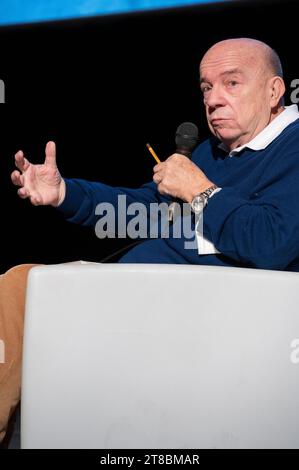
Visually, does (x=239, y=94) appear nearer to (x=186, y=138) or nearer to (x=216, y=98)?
(x=216, y=98)

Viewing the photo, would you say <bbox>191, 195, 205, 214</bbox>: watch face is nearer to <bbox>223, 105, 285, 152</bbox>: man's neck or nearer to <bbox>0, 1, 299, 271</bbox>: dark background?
<bbox>223, 105, 285, 152</bbox>: man's neck

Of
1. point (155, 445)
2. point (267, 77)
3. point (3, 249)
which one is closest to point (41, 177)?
point (267, 77)

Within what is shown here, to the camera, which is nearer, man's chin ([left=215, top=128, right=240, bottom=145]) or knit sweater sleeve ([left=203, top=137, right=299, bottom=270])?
knit sweater sleeve ([left=203, top=137, right=299, bottom=270])

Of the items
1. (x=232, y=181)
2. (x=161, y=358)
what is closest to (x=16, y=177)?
(x=232, y=181)

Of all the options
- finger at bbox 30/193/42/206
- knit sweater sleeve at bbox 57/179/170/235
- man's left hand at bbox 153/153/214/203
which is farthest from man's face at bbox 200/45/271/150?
finger at bbox 30/193/42/206

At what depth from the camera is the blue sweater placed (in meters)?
1.59

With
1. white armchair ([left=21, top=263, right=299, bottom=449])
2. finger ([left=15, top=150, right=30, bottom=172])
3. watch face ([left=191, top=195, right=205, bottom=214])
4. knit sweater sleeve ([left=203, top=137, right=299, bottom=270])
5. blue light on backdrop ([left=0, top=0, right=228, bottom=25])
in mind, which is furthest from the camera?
blue light on backdrop ([left=0, top=0, right=228, bottom=25])

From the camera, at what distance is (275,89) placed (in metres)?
1.99

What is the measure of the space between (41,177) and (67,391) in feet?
3.01

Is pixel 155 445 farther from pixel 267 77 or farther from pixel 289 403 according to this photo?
pixel 267 77

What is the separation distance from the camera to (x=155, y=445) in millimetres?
1178

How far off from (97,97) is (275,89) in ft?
3.77

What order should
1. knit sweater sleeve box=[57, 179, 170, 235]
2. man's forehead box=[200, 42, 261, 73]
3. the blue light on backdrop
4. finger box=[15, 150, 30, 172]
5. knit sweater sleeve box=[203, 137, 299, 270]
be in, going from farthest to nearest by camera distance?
the blue light on backdrop, knit sweater sleeve box=[57, 179, 170, 235], man's forehead box=[200, 42, 261, 73], finger box=[15, 150, 30, 172], knit sweater sleeve box=[203, 137, 299, 270]

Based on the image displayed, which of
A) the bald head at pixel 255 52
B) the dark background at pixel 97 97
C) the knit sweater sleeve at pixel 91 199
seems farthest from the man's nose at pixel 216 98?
the dark background at pixel 97 97
